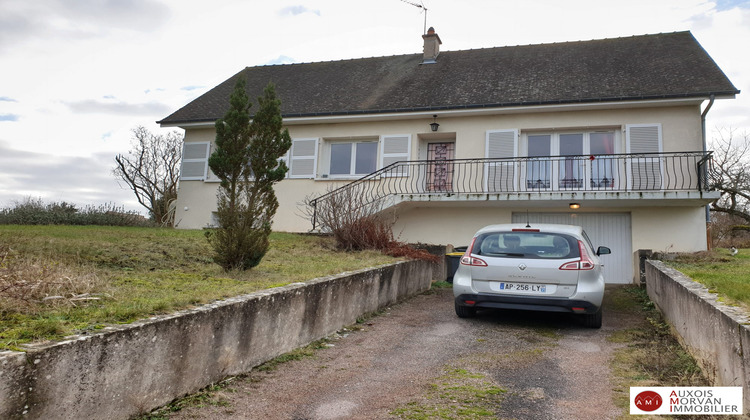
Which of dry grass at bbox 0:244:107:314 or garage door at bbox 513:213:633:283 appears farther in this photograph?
garage door at bbox 513:213:633:283

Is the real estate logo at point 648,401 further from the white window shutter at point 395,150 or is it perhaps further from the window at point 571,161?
the white window shutter at point 395,150

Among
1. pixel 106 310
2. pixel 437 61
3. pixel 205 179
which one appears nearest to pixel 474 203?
pixel 437 61

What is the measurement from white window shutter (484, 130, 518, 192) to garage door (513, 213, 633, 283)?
2.01m

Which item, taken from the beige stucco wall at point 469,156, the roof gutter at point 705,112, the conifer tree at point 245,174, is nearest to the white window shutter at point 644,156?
the beige stucco wall at point 469,156

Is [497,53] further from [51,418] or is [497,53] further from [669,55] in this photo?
[51,418]

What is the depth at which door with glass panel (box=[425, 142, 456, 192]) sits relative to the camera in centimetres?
1536

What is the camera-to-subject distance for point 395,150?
51.0ft

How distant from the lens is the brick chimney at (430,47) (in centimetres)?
1891

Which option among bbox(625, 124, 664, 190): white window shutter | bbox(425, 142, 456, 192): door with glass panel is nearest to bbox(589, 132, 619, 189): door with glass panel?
bbox(625, 124, 664, 190): white window shutter

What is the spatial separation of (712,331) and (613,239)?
10185mm

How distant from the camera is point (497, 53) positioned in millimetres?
18469

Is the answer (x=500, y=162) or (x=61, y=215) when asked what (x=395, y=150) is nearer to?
Result: (x=500, y=162)

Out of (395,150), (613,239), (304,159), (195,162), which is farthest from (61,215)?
(613,239)

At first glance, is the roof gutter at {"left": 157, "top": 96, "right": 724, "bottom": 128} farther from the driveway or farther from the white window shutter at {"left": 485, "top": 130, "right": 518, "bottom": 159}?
the driveway
